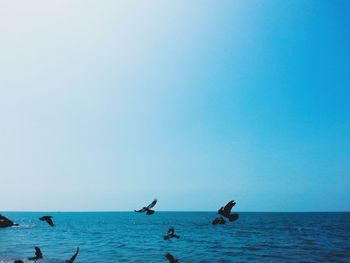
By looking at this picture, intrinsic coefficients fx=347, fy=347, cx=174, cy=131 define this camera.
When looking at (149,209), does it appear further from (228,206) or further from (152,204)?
(228,206)

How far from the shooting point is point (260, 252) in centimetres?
4053

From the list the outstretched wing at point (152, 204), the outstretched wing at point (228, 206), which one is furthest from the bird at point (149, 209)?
the outstretched wing at point (228, 206)

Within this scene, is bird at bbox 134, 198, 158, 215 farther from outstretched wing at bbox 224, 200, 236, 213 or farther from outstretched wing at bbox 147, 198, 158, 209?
outstretched wing at bbox 224, 200, 236, 213

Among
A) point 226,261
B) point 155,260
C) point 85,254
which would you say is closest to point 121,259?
point 155,260

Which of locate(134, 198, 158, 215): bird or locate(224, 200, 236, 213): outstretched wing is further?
locate(134, 198, 158, 215): bird

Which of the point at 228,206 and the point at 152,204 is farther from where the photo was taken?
the point at 152,204

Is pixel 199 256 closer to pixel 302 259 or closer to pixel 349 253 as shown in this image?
pixel 302 259

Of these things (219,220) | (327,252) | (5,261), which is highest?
(219,220)

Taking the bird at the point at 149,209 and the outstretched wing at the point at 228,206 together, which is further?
the bird at the point at 149,209

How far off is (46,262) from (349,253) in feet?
106

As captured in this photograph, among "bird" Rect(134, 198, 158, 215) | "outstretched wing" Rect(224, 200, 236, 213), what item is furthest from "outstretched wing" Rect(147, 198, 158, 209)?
"outstretched wing" Rect(224, 200, 236, 213)

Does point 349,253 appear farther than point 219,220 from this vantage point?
Yes

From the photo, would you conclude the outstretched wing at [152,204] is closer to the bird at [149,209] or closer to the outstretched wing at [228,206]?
the bird at [149,209]

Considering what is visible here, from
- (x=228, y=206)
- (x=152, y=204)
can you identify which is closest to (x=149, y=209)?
(x=152, y=204)
